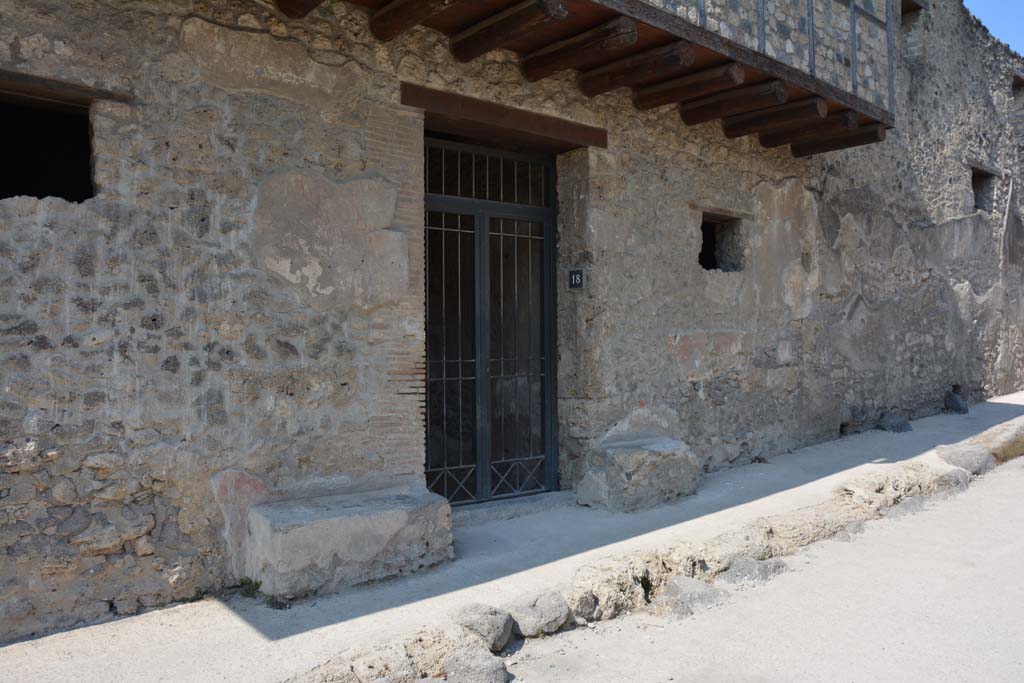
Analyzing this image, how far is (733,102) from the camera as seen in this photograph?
611 centimetres

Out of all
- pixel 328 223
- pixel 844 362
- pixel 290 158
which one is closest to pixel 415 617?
pixel 328 223

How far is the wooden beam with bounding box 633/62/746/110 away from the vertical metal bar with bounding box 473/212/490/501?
1597 mm

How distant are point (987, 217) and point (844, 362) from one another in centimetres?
503

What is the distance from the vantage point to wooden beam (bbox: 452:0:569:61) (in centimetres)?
415

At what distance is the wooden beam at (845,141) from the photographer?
7.15 metres

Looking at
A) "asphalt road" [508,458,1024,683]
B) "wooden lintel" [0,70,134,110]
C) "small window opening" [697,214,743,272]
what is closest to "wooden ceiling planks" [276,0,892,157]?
"small window opening" [697,214,743,272]

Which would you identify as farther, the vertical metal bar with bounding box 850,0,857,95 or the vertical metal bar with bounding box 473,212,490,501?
the vertical metal bar with bounding box 850,0,857,95

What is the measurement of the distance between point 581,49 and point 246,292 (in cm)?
254

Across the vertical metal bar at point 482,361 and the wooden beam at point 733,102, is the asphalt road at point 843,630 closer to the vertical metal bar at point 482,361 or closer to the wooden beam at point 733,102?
the vertical metal bar at point 482,361

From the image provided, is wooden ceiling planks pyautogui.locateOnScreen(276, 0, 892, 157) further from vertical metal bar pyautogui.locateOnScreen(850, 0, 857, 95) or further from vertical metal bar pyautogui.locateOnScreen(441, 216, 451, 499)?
vertical metal bar pyautogui.locateOnScreen(441, 216, 451, 499)

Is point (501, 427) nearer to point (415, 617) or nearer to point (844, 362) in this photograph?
point (415, 617)

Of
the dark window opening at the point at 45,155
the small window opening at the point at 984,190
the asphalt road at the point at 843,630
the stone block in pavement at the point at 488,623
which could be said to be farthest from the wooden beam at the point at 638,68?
the small window opening at the point at 984,190

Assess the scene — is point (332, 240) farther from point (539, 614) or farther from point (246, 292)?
point (539, 614)

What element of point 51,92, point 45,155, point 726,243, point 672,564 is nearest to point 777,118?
point 726,243
